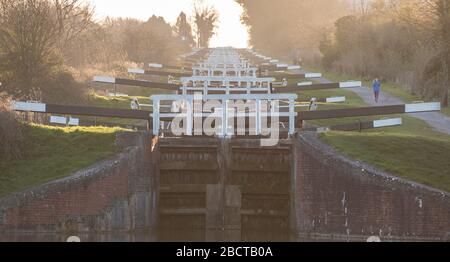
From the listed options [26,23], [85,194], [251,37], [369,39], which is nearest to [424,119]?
[26,23]

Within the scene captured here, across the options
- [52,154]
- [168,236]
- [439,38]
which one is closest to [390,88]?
[439,38]

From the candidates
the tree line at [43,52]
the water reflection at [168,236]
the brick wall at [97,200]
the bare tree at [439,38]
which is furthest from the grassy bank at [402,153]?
the bare tree at [439,38]

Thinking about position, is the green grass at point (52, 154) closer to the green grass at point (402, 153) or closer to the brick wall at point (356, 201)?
the brick wall at point (356, 201)

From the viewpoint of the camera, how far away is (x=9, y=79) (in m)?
36.8

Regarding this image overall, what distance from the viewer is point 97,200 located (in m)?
23.0

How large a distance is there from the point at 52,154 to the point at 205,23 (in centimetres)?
11217

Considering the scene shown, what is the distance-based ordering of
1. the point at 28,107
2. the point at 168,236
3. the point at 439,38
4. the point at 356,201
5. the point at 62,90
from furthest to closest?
the point at 439,38 → the point at 62,90 → the point at 28,107 → the point at 168,236 → the point at 356,201

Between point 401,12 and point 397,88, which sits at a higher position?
point 401,12

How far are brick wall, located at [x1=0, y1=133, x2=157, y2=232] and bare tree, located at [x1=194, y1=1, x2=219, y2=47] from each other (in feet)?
367

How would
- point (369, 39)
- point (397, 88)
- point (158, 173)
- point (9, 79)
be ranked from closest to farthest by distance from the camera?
point (158, 173), point (9, 79), point (397, 88), point (369, 39)

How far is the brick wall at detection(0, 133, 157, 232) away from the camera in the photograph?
22.4 meters

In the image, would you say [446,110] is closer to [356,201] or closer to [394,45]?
[394,45]
